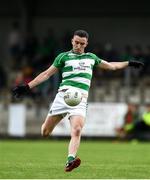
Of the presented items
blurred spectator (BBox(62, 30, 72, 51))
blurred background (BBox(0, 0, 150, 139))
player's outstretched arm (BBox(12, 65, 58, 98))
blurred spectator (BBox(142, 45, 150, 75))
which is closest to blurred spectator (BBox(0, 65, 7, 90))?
blurred background (BBox(0, 0, 150, 139))

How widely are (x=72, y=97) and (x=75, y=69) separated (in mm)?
491

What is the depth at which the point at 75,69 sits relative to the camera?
515 inches

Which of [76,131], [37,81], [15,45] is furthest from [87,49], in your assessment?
[76,131]

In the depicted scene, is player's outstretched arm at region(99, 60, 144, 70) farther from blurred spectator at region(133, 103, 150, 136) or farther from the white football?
blurred spectator at region(133, 103, 150, 136)

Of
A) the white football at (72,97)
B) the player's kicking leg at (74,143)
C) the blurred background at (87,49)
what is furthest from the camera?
the blurred background at (87,49)

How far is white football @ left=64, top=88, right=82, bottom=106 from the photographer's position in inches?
508

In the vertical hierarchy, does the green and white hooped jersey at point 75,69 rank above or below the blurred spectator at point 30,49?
below

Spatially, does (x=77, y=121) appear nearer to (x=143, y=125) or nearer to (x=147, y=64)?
(x=143, y=125)

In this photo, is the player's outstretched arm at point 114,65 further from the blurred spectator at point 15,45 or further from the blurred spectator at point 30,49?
the blurred spectator at point 15,45

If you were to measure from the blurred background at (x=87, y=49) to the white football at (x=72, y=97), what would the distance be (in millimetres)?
16745

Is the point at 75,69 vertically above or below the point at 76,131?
above

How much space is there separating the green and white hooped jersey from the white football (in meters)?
0.10

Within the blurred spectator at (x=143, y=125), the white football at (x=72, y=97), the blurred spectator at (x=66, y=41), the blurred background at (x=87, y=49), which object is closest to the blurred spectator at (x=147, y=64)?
the blurred background at (x=87, y=49)

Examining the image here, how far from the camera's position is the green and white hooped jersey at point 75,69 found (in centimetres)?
1305
